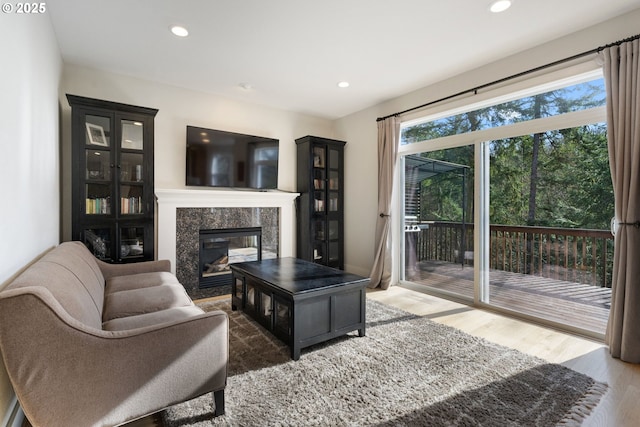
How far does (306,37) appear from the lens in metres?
2.71

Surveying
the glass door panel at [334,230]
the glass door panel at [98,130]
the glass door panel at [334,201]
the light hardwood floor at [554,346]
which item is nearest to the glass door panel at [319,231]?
the glass door panel at [334,230]

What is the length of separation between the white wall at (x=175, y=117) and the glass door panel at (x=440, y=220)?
1.82 metres

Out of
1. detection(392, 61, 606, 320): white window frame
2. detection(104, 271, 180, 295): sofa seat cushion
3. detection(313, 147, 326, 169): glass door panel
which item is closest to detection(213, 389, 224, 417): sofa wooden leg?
detection(104, 271, 180, 295): sofa seat cushion

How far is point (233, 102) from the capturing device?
4277 mm

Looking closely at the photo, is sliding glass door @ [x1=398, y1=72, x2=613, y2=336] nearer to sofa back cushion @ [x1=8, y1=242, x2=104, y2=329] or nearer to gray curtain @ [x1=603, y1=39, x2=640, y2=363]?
gray curtain @ [x1=603, y1=39, x2=640, y2=363]

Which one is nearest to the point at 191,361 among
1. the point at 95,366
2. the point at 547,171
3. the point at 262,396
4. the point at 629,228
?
the point at 95,366

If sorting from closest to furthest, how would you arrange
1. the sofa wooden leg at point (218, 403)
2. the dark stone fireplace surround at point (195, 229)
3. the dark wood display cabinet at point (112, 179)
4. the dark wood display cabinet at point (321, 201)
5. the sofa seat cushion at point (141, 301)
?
the sofa wooden leg at point (218, 403), the sofa seat cushion at point (141, 301), the dark wood display cabinet at point (112, 179), the dark stone fireplace surround at point (195, 229), the dark wood display cabinet at point (321, 201)

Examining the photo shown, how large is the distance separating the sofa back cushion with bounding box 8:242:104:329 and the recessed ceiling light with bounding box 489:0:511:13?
323 centimetres

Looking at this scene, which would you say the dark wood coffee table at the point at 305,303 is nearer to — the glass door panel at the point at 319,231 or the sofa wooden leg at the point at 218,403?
the sofa wooden leg at the point at 218,403

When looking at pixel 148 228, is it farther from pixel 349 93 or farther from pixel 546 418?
pixel 546 418

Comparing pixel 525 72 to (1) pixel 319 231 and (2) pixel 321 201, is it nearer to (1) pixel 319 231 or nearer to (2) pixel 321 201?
(2) pixel 321 201

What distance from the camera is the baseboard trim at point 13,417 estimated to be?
133 cm

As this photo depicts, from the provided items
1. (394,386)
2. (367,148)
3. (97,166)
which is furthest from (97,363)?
(367,148)

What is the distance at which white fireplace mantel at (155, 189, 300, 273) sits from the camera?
3.57 meters
